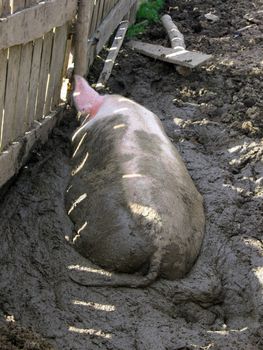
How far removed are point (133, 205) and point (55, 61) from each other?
6.17 ft

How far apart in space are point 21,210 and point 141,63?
11.1 ft

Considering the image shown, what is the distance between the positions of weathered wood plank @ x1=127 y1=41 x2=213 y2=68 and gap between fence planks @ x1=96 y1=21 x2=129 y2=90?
0.24m

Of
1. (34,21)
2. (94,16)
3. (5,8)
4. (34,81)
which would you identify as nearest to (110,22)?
(94,16)

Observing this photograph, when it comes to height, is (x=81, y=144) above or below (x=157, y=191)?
below

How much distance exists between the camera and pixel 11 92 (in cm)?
425

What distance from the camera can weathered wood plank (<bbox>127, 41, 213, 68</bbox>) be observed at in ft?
22.4

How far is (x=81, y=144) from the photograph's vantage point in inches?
202

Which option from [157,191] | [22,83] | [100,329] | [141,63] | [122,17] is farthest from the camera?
[122,17]

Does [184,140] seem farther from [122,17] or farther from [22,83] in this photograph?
[122,17]

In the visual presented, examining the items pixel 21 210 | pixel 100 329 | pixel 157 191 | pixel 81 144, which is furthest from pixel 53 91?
pixel 100 329

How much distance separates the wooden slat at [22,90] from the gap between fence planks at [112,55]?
183 cm

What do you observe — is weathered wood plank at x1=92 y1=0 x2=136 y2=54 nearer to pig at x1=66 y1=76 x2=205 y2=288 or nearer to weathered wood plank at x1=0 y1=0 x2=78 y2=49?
weathered wood plank at x1=0 y1=0 x2=78 y2=49

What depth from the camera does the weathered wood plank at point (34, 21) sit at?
3.84 meters

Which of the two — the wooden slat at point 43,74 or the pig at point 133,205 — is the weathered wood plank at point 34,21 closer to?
the wooden slat at point 43,74
